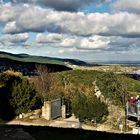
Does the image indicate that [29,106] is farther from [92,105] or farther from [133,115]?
[133,115]

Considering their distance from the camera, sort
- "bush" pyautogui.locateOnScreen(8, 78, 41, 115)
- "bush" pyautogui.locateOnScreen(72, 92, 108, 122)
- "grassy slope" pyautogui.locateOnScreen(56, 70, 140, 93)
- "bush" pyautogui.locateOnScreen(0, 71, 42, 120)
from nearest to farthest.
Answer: "bush" pyautogui.locateOnScreen(72, 92, 108, 122) → "bush" pyautogui.locateOnScreen(0, 71, 42, 120) → "bush" pyautogui.locateOnScreen(8, 78, 41, 115) → "grassy slope" pyautogui.locateOnScreen(56, 70, 140, 93)

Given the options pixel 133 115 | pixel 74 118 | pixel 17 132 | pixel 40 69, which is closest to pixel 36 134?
pixel 17 132

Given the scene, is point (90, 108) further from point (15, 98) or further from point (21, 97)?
point (15, 98)

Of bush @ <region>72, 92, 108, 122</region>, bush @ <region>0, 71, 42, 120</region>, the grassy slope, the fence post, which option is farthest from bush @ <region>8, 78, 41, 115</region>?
the grassy slope

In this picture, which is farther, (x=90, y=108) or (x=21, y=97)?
(x=21, y=97)

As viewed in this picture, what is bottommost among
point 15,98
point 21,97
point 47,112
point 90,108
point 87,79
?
point 47,112

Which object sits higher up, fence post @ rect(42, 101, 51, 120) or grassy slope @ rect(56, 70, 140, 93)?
grassy slope @ rect(56, 70, 140, 93)

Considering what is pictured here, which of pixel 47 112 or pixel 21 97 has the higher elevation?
pixel 21 97

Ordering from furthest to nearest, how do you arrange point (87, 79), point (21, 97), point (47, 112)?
1. point (87, 79)
2. point (21, 97)
3. point (47, 112)

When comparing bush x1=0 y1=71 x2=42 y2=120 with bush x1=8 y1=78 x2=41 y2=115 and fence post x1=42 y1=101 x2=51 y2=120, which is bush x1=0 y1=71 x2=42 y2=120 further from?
fence post x1=42 y1=101 x2=51 y2=120

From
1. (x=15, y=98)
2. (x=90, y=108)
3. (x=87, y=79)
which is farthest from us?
(x=87, y=79)

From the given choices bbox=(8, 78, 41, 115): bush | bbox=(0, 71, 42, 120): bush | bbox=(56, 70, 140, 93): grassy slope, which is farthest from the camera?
bbox=(56, 70, 140, 93): grassy slope

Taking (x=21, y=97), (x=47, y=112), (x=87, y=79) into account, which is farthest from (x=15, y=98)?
(x=87, y=79)
